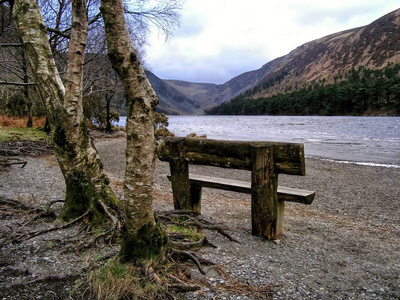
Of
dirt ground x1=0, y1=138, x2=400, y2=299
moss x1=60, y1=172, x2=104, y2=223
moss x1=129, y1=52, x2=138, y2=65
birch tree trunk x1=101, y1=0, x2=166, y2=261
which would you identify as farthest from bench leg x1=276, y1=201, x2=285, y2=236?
moss x1=129, y1=52, x2=138, y2=65

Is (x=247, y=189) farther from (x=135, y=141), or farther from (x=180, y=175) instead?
(x=135, y=141)

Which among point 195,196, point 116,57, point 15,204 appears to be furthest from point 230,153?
point 15,204

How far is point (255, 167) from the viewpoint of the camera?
4.83m

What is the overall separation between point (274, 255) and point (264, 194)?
2.99ft

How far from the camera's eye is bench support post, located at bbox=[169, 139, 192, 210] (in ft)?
18.5

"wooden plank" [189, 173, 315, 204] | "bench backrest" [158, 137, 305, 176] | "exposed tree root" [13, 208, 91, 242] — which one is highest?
"bench backrest" [158, 137, 305, 176]

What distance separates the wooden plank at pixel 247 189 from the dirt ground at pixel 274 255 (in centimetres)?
71

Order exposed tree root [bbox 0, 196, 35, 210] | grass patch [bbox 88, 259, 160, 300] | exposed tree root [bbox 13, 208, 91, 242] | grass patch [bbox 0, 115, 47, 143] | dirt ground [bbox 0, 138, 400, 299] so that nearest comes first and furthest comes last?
1. grass patch [bbox 88, 259, 160, 300]
2. dirt ground [bbox 0, 138, 400, 299]
3. exposed tree root [bbox 13, 208, 91, 242]
4. exposed tree root [bbox 0, 196, 35, 210]
5. grass patch [bbox 0, 115, 47, 143]

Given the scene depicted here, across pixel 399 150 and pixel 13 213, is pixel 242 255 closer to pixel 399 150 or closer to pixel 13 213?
pixel 13 213

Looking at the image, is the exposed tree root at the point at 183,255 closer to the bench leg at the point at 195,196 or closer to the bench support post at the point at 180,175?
the bench support post at the point at 180,175

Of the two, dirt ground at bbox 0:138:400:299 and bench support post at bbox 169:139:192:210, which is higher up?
bench support post at bbox 169:139:192:210

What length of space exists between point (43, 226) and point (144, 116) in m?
3.07

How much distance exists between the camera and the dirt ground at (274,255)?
3.31 m

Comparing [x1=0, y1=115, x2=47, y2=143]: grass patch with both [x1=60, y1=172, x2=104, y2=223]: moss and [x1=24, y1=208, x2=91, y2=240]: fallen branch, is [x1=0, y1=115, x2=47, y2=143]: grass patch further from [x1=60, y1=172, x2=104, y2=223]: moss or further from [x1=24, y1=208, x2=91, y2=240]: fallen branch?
[x1=24, y1=208, x2=91, y2=240]: fallen branch
